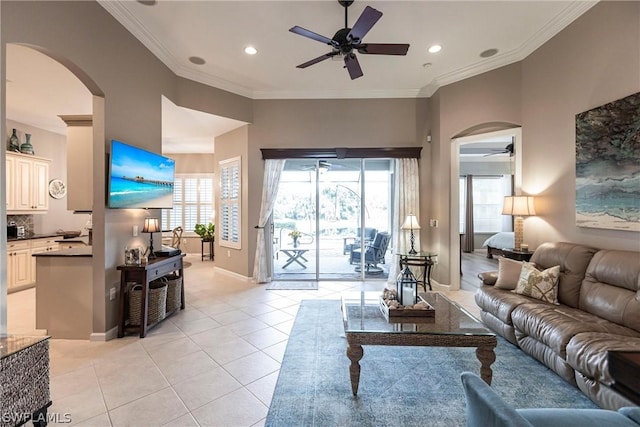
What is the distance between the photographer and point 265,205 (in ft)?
18.1

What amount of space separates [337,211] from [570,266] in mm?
3670

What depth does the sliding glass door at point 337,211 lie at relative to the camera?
5688 millimetres

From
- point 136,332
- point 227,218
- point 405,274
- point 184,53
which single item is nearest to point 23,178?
point 227,218

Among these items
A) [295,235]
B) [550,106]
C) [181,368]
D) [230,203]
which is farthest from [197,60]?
[550,106]

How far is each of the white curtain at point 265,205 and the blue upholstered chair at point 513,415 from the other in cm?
464

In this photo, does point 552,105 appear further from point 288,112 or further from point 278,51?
point 288,112

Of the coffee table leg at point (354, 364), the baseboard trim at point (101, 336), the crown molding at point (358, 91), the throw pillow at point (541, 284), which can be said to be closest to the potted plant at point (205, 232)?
the crown molding at point (358, 91)

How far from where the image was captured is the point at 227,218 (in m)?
6.12

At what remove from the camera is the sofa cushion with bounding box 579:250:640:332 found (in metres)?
2.34

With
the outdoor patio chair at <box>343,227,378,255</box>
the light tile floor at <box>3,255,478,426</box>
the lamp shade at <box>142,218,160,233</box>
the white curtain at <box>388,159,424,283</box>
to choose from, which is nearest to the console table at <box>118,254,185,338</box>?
the light tile floor at <box>3,255,478,426</box>

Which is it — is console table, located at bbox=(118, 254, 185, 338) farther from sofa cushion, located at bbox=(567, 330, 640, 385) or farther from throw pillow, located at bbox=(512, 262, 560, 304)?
throw pillow, located at bbox=(512, 262, 560, 304)

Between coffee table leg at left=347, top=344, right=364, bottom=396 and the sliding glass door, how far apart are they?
345 centimetres

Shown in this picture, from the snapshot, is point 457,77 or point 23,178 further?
point 23,178

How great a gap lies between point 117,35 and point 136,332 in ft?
11.2
